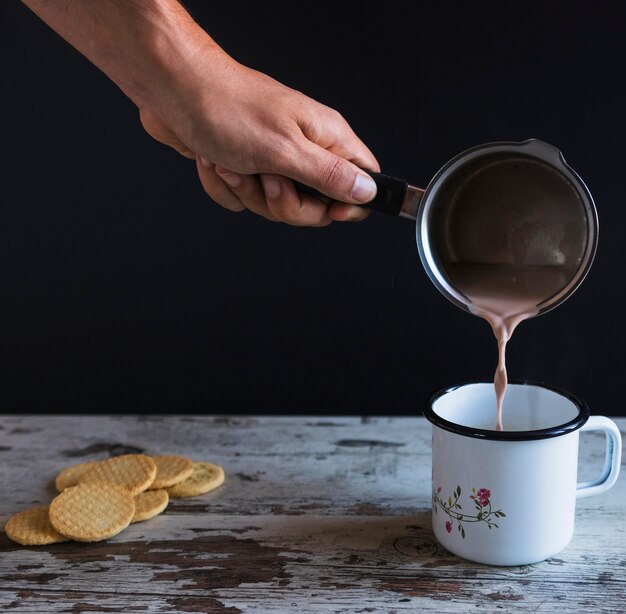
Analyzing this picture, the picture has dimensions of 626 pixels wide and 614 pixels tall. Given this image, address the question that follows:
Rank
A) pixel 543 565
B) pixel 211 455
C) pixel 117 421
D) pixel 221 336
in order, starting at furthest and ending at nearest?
pixel 221 336 → pixel 117 421 → pixel 211 455 → pixel 543 565

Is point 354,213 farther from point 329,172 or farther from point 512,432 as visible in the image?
point 512,432

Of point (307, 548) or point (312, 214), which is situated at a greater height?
point (312, 214)

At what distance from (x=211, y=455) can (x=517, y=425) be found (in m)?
0.49

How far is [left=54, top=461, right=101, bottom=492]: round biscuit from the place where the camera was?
123 centimetres

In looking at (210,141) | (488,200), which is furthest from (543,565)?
(210,141)

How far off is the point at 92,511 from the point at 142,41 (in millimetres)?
584

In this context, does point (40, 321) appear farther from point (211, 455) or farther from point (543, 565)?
point (543, 565)

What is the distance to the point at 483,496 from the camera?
0.97 metres

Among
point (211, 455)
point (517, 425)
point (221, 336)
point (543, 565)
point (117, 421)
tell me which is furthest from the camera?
point (221, 336)

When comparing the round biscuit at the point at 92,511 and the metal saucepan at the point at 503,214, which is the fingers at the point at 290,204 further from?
the round biscuit at the point at 92,511

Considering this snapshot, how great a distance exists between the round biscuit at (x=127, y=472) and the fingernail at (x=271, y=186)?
1.34 feet

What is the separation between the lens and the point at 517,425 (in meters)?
1.15

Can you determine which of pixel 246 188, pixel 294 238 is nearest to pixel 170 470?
pixel 246 188

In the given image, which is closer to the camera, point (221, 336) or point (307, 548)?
point (307, 548)
